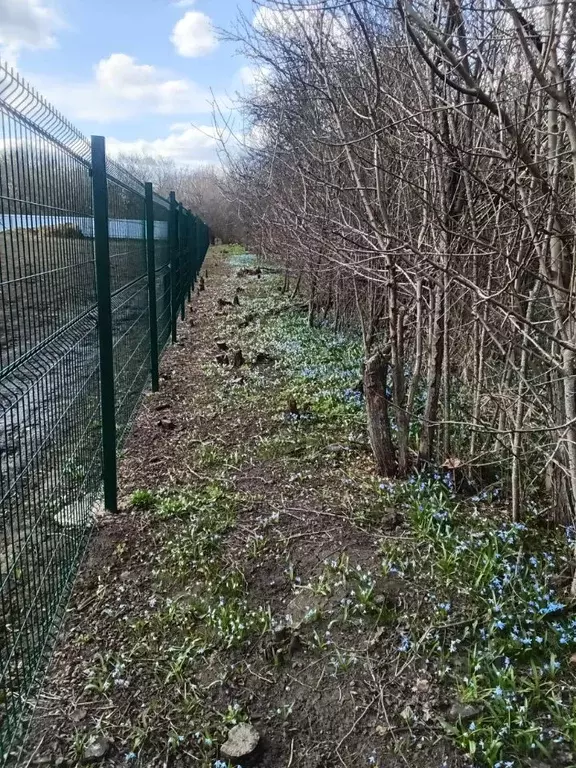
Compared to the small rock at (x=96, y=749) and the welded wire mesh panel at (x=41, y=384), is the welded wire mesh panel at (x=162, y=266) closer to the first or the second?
the welded wire mesh panel at (x=41, y=384)

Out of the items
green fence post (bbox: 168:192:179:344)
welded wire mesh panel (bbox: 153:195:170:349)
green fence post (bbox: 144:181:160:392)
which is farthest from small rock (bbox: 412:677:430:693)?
green fence post (bbox: 168:192:179:344)

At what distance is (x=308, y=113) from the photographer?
21.0 feet

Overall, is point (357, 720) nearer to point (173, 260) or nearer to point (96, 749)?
point (96, 749)

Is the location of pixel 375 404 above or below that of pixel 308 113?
below

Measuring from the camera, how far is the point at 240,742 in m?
2.33

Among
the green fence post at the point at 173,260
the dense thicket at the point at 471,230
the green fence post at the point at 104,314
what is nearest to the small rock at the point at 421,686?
the dense thicket at the point at 471,230

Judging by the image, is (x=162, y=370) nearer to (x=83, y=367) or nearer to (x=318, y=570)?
(x=83, y=367)

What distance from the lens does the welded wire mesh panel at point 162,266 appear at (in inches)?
296

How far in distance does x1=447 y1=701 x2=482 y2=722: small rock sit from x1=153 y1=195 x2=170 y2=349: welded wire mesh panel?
5.84 m

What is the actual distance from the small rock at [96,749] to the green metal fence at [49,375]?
0.29 metres

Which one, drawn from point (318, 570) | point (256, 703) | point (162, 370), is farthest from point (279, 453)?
point (162, 370)

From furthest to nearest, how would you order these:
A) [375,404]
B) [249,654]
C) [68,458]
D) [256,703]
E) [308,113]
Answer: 1. [308,113]
2. [375,404]
3. [68,458]
4. [249,654]
5. [256,703]

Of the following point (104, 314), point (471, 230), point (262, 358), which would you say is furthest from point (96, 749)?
point (262, 358)

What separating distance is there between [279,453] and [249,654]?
6.88 ft
